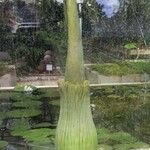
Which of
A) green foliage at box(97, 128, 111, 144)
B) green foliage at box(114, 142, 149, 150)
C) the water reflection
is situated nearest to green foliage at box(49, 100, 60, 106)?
green foliage at box(97, 128, 111, 144)

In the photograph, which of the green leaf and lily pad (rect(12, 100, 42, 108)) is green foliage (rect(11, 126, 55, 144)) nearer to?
lily pad (rect(12, 100, 42, 108))

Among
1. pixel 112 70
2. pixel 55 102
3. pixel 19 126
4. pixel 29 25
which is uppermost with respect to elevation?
pixel 29 25

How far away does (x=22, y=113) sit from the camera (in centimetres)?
841

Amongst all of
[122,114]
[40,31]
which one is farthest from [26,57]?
[122,114]

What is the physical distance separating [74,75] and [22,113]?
3510 millimetres

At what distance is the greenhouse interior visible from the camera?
16.7ft

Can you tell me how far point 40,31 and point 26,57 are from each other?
1815mm

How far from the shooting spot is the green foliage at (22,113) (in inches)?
327

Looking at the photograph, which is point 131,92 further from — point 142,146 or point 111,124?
point 142,146

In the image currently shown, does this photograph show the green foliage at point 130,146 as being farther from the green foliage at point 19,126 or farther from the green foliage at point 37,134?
the green foliage at point 19,126

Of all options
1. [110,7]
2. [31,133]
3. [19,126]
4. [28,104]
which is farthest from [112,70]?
[110,7]

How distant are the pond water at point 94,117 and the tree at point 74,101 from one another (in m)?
1.24

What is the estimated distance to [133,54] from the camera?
1421 cm

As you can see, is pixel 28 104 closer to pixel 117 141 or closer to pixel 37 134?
pixel 37 134
